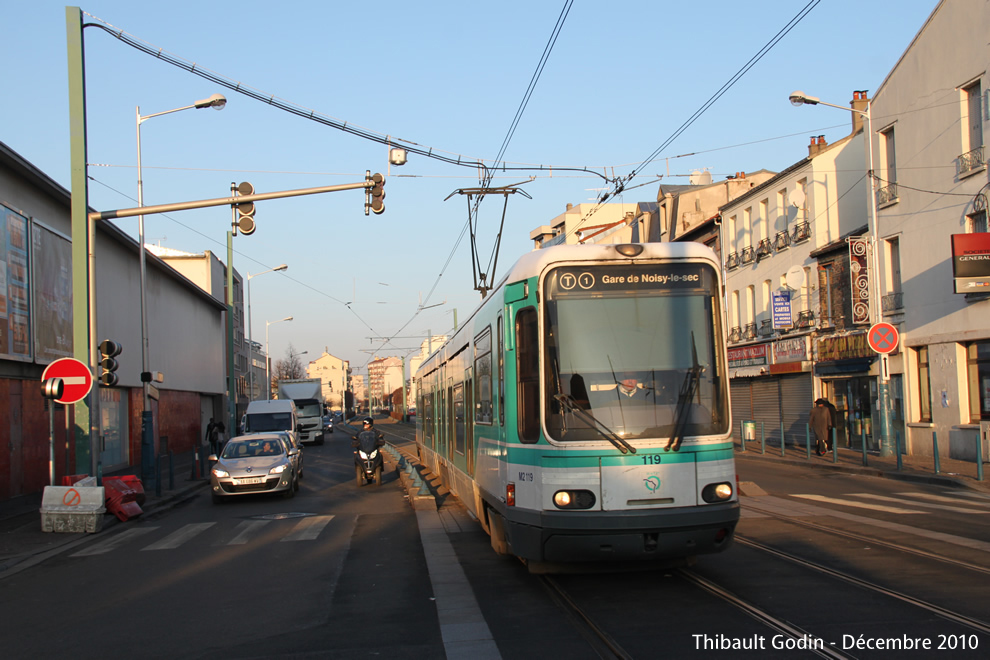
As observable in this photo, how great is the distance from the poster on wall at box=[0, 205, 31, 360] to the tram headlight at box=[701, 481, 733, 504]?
16565 mm

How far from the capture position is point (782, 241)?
111 feet

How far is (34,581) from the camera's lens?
998 centimetres

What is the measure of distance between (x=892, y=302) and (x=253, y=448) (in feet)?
61.1

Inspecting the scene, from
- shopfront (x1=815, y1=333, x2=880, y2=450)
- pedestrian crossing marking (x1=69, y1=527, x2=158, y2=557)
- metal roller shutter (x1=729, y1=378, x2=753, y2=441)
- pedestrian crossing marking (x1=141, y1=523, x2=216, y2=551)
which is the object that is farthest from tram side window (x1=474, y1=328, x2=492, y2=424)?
metal roller shutter (x1=729, y1=378, x2=753, y2=441)

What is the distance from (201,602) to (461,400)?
5221 millimetres

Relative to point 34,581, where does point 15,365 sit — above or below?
above

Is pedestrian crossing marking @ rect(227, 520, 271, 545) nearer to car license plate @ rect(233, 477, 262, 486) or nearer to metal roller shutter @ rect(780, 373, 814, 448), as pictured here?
car license plate @ rect(233, 477, 262, 486)

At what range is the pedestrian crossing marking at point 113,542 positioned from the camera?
1216 centimetres

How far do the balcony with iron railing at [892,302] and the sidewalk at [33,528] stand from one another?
20.4 meters

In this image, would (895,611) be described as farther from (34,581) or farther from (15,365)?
(15,365)

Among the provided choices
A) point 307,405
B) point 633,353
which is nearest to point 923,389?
point 633,353

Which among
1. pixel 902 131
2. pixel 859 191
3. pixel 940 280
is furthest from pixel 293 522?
pixel 859 191

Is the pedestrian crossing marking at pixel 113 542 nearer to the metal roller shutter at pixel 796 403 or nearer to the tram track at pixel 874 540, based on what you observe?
the tram track at pixel 874 540

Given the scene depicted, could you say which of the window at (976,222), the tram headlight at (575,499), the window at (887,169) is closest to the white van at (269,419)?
the window at (887,169)
